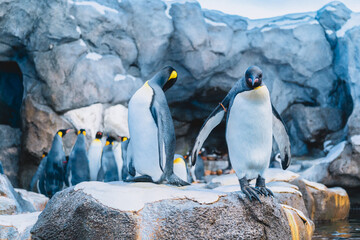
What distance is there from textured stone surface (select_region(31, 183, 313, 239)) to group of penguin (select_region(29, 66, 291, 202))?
16 cm

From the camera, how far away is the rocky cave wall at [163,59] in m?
8.45

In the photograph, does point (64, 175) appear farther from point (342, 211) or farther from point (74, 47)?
point (342, 211)

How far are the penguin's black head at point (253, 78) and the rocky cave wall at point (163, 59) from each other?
626 centimetres

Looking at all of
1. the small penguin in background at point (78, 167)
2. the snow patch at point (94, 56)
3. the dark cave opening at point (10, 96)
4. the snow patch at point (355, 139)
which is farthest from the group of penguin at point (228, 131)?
the dark cave opening at point (10, 96)

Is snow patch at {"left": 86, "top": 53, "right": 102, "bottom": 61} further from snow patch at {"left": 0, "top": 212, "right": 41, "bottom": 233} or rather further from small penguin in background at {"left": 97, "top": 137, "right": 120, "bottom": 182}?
snow patch at {"left": 0, "top": 212, "right": 41, "bottom": 233}

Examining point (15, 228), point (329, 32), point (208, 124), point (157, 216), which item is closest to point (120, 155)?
point (208, 124)

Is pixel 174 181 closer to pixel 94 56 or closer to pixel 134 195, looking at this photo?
pixel 134 195

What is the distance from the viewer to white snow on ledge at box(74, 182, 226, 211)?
2.38 m

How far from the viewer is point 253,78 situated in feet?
8.25

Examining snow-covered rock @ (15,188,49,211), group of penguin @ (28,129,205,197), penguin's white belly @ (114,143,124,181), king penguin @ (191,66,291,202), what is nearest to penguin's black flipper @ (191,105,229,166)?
king penguin @ (191,66,291,202)

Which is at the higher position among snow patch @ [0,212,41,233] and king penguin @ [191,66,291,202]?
king penguin @ [191,66,291,202]

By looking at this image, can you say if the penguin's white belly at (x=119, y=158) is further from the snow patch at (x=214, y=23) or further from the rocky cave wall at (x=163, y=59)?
the snow patch at (x=214, y=23)

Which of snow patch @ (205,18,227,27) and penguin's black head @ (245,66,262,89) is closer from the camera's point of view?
penguin's black head @ (245,66,262,89)

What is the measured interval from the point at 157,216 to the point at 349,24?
975cm
